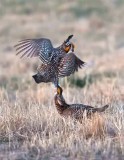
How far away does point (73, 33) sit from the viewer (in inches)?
1213

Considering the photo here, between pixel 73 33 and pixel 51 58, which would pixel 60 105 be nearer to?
pixel 51 58

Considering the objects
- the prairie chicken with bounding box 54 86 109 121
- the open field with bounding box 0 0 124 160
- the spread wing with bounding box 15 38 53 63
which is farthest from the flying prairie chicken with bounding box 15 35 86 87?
the open field with bounding box 0 0 124 160

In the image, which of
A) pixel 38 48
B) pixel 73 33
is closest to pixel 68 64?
pixel 38 48

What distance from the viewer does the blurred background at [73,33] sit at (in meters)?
16.0

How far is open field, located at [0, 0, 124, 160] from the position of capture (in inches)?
305

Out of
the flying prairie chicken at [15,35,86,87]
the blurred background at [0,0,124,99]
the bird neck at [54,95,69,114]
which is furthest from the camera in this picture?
the blurred background at [0,0,124,99]

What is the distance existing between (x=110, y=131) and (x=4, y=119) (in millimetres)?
1278

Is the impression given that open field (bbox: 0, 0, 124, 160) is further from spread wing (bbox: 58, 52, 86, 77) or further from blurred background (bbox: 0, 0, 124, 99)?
spread wing (bbox: 58, 52, 86, 77)

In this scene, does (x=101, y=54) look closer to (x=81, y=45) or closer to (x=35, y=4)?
(x=81, y=45)

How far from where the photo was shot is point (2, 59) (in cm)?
2184

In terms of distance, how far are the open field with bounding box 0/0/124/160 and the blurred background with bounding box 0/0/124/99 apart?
0.7 inches

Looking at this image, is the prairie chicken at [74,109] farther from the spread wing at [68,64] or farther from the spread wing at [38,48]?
the spread wing at [38,48]

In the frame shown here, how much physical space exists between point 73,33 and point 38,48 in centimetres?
Answer: 2158

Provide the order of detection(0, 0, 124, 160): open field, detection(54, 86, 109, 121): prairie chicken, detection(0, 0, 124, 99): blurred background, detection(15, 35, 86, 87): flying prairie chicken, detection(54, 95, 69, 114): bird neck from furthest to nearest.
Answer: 1. detection(0, 0, 124, 99): blurred background
2. detection(15, 35, 86, 87): flying prairie chicken
3. detection(54, 95, 69, 114): bird neck
4. detection(54, 86, 109, 121): prairie chicken
5. detection(0, 0, 124, 160): open field
